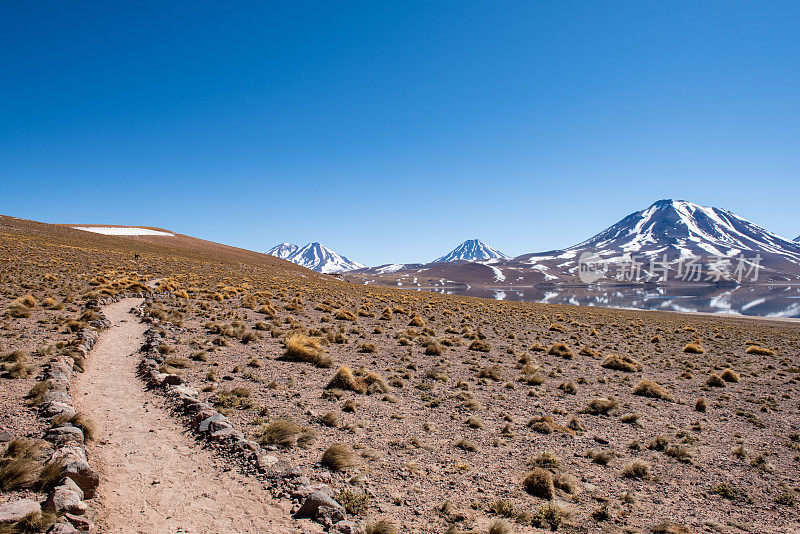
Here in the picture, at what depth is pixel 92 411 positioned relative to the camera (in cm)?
746

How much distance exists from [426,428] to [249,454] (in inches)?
153

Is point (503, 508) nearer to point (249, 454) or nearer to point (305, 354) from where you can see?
point (249, 454)

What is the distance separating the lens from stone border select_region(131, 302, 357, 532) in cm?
488

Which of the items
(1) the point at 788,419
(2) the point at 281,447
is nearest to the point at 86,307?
(2) the point at 281,447

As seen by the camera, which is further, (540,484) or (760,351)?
(760,351)

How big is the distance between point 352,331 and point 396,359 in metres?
5.13

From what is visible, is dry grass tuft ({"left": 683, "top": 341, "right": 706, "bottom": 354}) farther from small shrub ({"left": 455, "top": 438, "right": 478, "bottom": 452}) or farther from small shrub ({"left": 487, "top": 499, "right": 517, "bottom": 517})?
small shrub ({"left": 487, "top": 499, "right": 517, "bottom": 517})

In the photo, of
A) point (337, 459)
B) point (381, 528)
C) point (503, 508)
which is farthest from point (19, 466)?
point (503, 508)

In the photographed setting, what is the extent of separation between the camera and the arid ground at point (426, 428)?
538 centimetres

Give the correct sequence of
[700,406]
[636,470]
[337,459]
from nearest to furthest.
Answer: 1. [337,459]
2. [636,470]
3. [700,406]

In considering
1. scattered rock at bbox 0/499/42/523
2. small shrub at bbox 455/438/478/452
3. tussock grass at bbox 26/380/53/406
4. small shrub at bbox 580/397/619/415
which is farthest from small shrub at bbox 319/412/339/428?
small shrub at bbox 580/397/619/415

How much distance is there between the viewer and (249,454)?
20.1 ft

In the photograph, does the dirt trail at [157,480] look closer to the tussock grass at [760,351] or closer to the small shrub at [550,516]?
the small shrub at [550,516]

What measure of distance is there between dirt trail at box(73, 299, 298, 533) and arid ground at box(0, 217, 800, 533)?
3 cm
